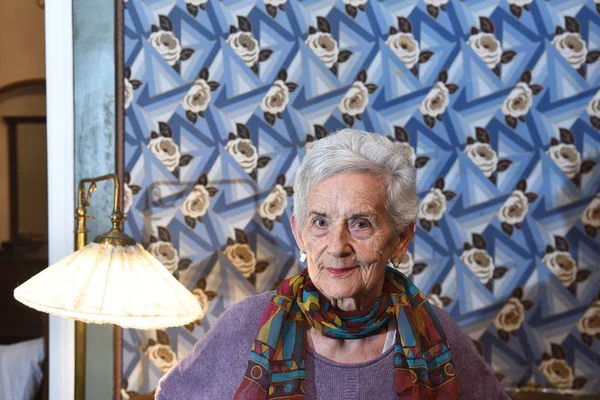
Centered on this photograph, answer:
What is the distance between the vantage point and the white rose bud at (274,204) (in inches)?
103

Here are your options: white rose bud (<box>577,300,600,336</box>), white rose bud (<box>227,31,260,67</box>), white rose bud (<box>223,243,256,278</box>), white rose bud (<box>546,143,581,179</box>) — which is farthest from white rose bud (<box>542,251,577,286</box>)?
white rose bud (<box>227,31,260,67</box>)

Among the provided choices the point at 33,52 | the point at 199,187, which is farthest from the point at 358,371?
the point at 33,52

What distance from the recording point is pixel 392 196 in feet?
5.60

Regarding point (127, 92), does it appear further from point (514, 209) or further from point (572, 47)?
point (572, 47)

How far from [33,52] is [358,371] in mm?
1888

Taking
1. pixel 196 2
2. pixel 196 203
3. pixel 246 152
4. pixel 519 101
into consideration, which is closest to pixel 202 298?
pixel 196 203

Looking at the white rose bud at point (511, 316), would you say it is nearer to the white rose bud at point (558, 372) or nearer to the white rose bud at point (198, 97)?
the white rose bud at point (558, 372)

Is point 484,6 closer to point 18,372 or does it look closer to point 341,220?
point 341,220

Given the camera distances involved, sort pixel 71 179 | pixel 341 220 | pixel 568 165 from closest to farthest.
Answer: pixel 341 220 < pixel 568 165 < pixel 71 179

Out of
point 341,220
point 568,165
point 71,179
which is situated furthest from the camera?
point 71,179

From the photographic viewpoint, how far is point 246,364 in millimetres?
1755

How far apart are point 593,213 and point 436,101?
2.25 feet

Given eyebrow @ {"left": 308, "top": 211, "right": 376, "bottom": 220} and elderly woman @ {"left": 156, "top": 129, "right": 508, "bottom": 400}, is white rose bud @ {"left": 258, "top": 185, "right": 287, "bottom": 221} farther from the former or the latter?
eyebrow @ {"left": 308, "top": 211, "right": 376, "bottom": 220}

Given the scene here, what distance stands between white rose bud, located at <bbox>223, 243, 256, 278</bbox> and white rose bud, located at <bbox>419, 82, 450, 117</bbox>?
2.72 ft
